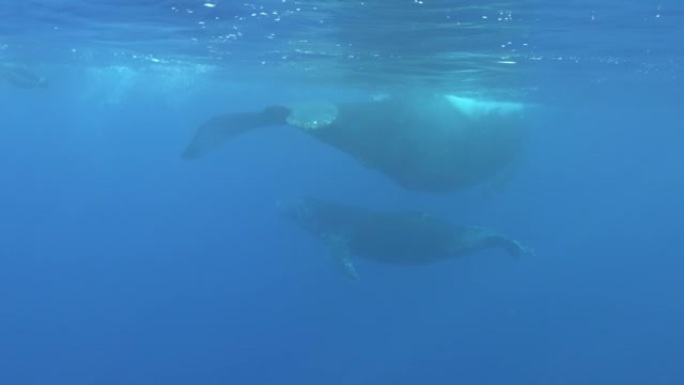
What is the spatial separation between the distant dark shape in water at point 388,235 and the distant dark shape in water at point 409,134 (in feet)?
4.43

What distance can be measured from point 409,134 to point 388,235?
8.57 ft

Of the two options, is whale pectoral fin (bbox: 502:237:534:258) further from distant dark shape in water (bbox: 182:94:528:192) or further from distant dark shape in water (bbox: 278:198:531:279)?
distant dark shape in water (bbox: 182:94:528:192)

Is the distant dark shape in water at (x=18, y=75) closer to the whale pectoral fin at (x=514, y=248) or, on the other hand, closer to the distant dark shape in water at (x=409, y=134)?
the distant dark shape in water at (x=409, y=134)

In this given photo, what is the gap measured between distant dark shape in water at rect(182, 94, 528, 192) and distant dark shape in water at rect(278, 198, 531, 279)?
1349 mm

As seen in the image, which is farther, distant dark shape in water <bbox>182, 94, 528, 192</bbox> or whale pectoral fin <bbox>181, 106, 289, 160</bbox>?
distant dark shape in water <bbox>182, 94, 528, 192</bbox>

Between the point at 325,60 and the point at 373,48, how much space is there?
14.3 ft

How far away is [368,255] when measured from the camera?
20812mm

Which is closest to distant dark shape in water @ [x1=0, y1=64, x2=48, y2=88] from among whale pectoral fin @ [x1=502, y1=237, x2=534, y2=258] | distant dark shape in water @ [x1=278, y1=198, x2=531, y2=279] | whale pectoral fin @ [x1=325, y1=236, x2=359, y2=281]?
distant dark shape in water @ [x1=278, y1=198, x2=531, y2=279]

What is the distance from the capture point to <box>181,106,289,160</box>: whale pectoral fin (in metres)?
18.2

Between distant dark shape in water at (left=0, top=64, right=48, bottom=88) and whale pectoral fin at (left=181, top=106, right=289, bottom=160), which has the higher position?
whale pectoral fin at (left=181, top=106, right=289, bottom=160)

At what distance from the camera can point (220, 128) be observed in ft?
60.5

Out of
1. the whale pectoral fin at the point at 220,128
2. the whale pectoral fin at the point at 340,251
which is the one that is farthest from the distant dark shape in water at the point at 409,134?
the whale pectoral fin at the point at 340,251

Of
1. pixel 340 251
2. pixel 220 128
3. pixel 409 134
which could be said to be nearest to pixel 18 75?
pixel 220 128

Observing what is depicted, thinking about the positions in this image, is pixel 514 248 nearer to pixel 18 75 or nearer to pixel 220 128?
pixel 220 128
